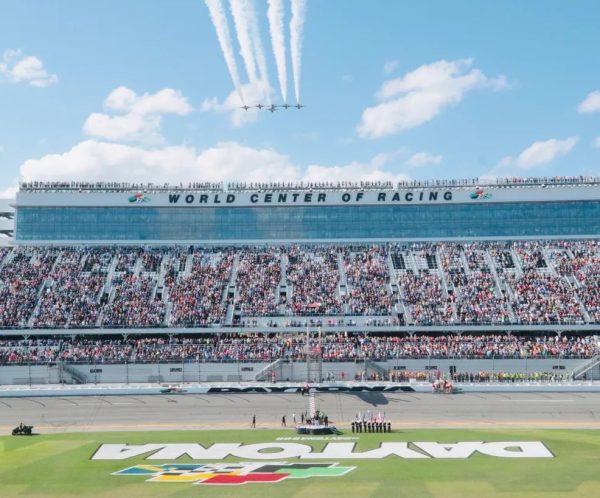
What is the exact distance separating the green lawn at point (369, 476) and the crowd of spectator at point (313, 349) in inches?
1050

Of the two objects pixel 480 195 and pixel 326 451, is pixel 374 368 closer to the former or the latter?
pixel 326 451

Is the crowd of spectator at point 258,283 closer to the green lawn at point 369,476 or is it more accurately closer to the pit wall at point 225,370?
the pit wall at point 225,370

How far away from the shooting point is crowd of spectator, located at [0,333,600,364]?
216ft

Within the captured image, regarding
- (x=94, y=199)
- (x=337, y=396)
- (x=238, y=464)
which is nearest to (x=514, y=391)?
(x=337, y=396)

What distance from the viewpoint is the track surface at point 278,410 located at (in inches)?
1759

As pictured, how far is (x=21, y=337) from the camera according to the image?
7425cm

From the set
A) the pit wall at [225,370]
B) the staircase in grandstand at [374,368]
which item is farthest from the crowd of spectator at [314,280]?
the pit wall at [225,370]

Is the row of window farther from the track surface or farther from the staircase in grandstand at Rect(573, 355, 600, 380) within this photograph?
the track surface

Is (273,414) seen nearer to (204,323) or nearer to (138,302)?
(204,323)

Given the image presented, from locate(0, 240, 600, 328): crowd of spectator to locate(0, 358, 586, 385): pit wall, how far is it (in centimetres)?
781

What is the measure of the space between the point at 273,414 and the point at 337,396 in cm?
831

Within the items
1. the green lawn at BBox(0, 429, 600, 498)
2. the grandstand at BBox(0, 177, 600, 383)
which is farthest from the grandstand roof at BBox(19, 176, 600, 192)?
the green lawn at BBox(0, 429, 600, 498)

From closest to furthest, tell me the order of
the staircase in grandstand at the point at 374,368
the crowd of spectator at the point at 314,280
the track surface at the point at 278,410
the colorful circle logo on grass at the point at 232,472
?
the colorful circle logo on grass at the point at 232,472 → the track surface at the point at 278,410 → the staircase in grandstand at the point at 374,368 → the crowd of spectator at the point at 314,280

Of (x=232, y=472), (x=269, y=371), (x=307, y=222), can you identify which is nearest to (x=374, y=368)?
(x=269, y=371)
